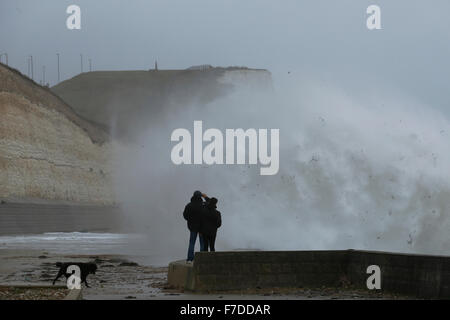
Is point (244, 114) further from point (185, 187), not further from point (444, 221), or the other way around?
point (444, 221)

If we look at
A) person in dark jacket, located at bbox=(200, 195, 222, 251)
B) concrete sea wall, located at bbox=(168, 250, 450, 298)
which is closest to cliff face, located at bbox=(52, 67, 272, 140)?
person in dark jacket, located at bbox=(200, 195, 222, 251)

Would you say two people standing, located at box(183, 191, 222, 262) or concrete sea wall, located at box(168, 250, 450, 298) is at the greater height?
two people standing, located at box(183, 191, 222, 262)

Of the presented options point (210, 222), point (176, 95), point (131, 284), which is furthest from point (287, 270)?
point (176, 95)

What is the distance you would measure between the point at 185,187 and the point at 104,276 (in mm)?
48849

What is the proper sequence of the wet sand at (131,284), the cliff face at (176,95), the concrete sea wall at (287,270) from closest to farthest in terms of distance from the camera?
the wet sand at (131,284) < the concrete sea wall at (287,270) < the cliff face at (176,95)

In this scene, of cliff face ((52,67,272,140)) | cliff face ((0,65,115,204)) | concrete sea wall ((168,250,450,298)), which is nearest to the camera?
concrete sea wall ((168,250,450,298))

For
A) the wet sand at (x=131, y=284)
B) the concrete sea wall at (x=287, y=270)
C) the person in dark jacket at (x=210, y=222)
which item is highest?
the person in dark jacket at (x=210, y=222)

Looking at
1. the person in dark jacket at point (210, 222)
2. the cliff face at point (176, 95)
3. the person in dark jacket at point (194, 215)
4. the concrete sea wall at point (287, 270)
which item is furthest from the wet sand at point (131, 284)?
the cliff face at point (176, 95)

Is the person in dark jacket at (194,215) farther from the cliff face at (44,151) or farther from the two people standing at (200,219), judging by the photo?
the cliff face at (44,151)

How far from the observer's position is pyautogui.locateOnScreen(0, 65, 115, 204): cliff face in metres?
80.3

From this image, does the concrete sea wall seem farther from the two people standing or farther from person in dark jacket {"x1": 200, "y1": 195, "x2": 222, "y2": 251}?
person in dark jacket {"x1": 200, "y1": 195, "x2": 222, "y2": 251}

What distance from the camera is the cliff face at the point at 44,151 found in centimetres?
8031
